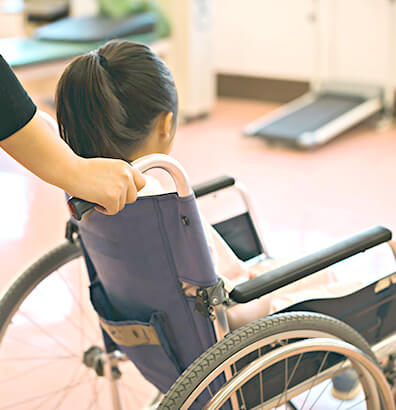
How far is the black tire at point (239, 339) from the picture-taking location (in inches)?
38.9

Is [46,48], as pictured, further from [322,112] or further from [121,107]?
[121,107]

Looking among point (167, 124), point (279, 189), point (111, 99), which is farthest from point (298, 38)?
point (111, 99)

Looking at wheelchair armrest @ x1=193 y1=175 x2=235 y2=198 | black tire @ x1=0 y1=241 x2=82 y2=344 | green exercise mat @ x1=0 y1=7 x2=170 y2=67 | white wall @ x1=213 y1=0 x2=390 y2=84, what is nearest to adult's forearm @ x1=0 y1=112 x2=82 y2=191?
black tire @ x1=0 y1=241 x2=82 y2=344

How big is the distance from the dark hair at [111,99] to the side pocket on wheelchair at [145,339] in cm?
34

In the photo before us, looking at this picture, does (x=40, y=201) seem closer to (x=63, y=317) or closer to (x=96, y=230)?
(x=63, y=317)

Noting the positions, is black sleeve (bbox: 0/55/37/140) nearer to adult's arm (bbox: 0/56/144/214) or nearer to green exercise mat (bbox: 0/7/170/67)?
adult's arm (bbox: 0/56/144/214)

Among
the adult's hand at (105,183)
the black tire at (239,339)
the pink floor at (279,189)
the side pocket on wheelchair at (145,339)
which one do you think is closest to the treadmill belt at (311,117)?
the pink floor at (279,189)

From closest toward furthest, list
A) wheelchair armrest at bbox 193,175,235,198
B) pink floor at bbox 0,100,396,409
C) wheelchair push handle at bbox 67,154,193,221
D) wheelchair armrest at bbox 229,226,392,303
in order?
1. wheelchair push handle at bbox 67,154,193,221
2. wheelchair armrest at bbox 229,226,392,303
3. wheelchair armrest at bbox 193,175,235,198
4. pink floor at bbox 0,100,396,409

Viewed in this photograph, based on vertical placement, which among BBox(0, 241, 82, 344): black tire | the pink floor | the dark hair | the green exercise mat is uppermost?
the dark hair

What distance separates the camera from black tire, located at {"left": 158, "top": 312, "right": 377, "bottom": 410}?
988mm

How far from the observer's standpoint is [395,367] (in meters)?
1.42

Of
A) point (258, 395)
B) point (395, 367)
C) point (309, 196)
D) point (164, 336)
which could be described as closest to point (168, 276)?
point (164, 336)

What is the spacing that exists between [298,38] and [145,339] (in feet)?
13.6

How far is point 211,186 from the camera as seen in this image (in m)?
1.56
